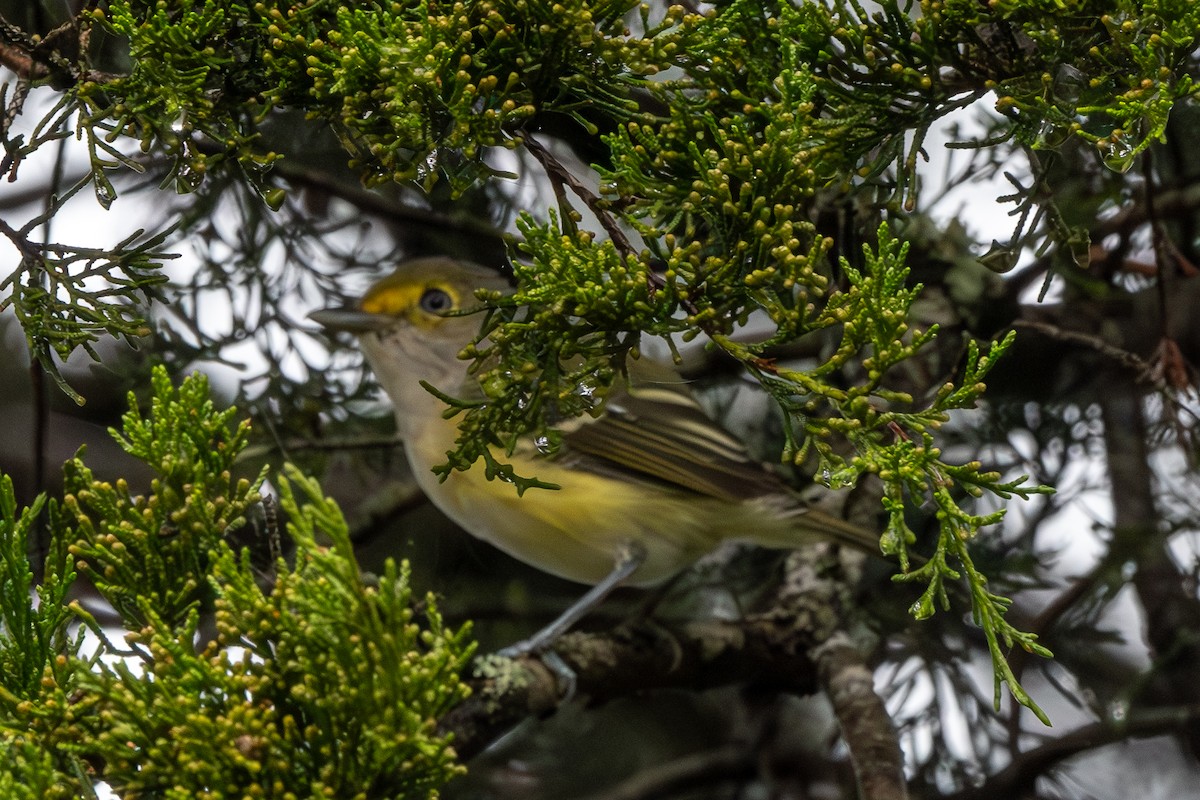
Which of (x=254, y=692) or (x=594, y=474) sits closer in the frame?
(x=254, y=692)

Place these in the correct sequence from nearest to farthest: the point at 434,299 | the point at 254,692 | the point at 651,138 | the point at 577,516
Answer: the point at 254,692 → the point at 651,138 → the point at 577,516 → the point at 434,299

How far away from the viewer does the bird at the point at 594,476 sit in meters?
2.79

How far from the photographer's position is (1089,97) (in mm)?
1307

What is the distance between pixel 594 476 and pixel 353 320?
2.18 feet

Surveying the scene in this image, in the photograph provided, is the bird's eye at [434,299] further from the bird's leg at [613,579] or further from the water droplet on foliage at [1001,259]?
the water droplet on foliage at [1001,259]

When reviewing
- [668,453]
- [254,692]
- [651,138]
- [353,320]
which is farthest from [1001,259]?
[353,320]

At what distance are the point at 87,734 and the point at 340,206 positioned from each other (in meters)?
1.92

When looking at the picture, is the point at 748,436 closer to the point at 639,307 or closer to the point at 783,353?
the point at 783,353

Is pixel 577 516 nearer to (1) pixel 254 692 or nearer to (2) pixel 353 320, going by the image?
(2) pixel 353 320

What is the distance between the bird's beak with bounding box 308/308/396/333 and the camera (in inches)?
110

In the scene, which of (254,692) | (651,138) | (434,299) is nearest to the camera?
(254,692)

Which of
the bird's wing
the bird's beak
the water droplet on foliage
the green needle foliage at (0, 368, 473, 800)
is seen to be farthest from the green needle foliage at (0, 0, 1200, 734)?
the bird's wing

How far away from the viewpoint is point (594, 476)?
2922mm

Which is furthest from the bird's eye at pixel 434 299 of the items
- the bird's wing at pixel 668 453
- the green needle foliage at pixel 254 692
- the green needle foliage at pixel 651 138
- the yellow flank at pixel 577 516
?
the green needle foliage at pixel 254 692
